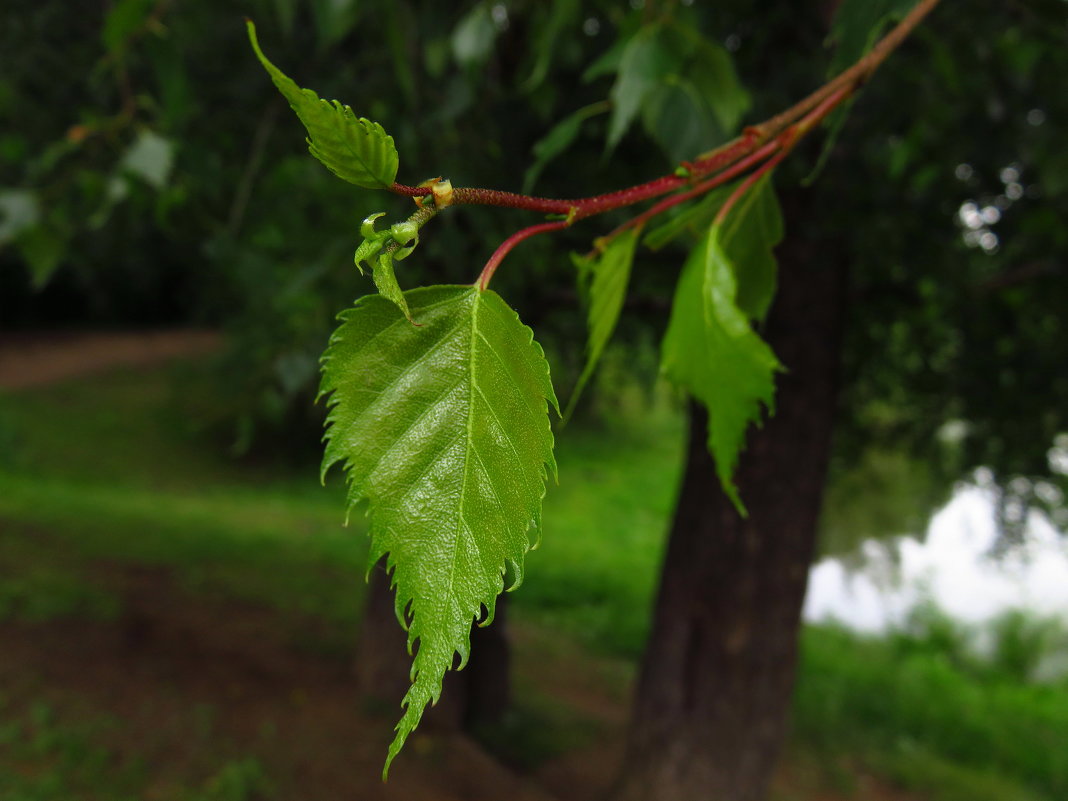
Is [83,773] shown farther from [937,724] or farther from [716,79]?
[937,724]

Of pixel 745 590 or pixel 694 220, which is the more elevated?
pixel 745 590

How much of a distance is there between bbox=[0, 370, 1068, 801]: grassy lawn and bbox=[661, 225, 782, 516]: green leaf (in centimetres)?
175

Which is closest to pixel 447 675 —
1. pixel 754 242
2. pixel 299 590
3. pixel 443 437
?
pixel 299 590

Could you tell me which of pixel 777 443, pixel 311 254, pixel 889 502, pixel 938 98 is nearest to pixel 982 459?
pixel 777 443

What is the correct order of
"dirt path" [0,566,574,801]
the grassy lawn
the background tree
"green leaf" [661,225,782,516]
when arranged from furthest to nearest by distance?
the grassy lawn, "dirt path" [0,566,574,801], the background tree, "green leaf" [661,225,782,516]

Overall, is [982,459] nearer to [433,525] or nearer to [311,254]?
[311,254]

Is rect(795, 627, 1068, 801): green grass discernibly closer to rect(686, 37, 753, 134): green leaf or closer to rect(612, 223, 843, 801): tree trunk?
rect(612, 223, 843, 801): tree trunk

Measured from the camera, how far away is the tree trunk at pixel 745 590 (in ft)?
7.93

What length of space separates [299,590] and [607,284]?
503 centimetres

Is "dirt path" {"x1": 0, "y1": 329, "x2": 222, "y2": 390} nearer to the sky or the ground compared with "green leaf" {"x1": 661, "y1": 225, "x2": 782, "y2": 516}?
nearer to the sky

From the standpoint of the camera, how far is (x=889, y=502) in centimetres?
822

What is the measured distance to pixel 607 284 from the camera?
0.57 metres

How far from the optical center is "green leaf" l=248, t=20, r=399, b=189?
31 centimetres

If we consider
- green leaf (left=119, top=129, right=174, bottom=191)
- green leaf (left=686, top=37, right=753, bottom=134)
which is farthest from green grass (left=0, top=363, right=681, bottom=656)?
green leaf (left=686, top=37, right=753, bottom=134)
